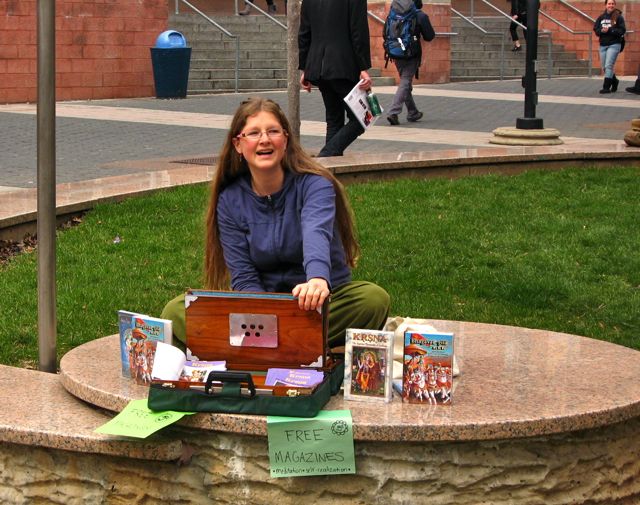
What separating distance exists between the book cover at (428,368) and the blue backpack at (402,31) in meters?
11.9

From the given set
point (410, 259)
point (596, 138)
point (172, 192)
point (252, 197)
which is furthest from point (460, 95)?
point (252, 197)

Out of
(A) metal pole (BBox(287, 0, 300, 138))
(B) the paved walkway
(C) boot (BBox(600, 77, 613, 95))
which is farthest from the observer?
(C) boot (BBox(600, 77, 613, 95))

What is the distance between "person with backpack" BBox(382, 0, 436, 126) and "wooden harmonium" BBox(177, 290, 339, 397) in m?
11.6

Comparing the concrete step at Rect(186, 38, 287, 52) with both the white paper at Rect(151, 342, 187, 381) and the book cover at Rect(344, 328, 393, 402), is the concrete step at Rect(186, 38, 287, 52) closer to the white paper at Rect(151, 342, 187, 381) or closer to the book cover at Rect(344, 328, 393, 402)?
the white paper at Rect(151, 342, 187, 381)

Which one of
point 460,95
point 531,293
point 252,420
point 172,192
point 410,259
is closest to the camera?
point 252,420

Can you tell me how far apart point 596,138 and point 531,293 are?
7.29 m

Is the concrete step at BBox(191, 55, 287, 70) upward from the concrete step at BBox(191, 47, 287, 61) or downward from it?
downward

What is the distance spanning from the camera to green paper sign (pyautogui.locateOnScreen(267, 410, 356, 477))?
3729 millimetres

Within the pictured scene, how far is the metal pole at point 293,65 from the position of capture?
10539mm

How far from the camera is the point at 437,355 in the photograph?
3930 millimetres

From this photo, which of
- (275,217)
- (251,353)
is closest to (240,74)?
(275,217)

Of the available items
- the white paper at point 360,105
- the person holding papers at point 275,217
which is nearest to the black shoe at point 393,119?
the white paper at point 360,105

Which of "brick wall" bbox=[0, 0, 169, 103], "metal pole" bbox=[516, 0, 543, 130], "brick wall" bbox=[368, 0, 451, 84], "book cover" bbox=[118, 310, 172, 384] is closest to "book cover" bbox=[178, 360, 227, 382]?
"book cover" bbox=[118, 310, 172, 384]

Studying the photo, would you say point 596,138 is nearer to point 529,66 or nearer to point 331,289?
point 529,66
